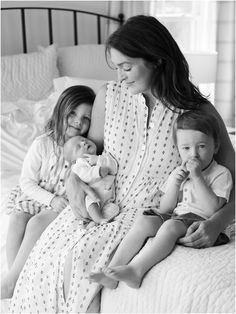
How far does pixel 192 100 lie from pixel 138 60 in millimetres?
210

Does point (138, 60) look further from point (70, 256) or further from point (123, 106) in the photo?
point (70, 256)

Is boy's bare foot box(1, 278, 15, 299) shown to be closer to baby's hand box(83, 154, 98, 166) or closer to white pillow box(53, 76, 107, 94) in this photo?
baby's hand box(83, 154, 98, 166)

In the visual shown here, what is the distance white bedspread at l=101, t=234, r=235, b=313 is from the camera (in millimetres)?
1235

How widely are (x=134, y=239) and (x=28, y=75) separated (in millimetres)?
2015

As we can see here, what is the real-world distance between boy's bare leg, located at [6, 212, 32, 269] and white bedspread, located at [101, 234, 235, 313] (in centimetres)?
53

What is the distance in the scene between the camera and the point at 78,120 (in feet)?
6.07

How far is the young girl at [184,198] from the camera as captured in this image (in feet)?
4.54

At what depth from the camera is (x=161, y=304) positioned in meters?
1.31

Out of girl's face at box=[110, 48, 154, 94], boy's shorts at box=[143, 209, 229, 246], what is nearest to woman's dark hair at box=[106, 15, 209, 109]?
girl's face at box=[110, 48, 154, 94]

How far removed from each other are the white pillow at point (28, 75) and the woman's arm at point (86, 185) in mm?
1439

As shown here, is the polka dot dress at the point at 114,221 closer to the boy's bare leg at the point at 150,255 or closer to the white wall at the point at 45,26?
the boy's bare leg at the point at 150,255

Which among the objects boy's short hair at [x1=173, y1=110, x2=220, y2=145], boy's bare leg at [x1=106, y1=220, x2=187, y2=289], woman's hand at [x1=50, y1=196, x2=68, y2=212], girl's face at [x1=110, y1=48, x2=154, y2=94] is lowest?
woman's hand at [x1=50, y1=196, x2=68, y2=212]

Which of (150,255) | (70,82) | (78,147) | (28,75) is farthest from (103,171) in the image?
(28,75)

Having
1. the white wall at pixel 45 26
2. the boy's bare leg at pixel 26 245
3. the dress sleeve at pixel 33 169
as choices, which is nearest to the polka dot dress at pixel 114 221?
the boy's bare leg at pixel 26 245
